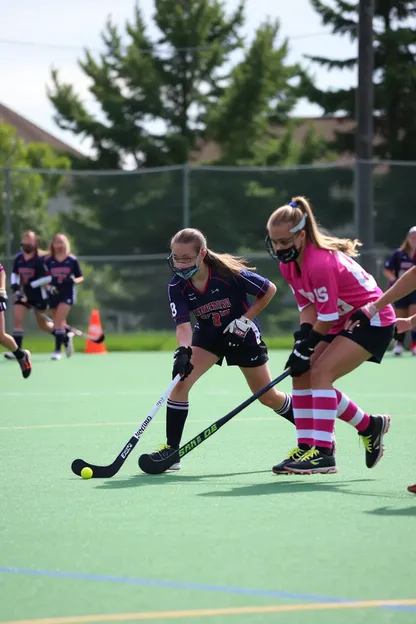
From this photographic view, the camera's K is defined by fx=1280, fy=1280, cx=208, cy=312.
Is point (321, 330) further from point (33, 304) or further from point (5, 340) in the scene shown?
point (33, 304)

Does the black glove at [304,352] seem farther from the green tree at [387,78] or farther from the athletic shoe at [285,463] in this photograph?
the green tree at [387,78]

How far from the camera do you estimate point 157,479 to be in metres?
6.41

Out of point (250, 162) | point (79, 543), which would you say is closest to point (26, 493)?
point (79, 543)

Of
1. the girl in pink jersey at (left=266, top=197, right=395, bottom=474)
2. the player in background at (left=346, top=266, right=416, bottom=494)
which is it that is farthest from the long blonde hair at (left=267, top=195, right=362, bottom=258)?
the player in background at (left=346, top=266, right=416, bottom=494)

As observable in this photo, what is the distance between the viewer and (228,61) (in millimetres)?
32875

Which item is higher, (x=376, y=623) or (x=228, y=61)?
(x=228, y=61)

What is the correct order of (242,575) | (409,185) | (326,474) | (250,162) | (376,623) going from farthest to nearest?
(250,162), (409,185), (326,474), (242,575), (376,623)

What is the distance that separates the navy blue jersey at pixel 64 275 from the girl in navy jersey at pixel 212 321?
10.3m

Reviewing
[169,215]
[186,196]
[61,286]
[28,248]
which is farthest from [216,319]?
[169,215]

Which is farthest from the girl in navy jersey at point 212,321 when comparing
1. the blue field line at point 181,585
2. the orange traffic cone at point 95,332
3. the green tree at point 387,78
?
the green tree at point 387,78

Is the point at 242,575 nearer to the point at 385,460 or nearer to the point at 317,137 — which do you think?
the point at 385,460

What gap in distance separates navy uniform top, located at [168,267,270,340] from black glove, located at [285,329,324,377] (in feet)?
2.00

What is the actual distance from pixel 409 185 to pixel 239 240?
3.03 m

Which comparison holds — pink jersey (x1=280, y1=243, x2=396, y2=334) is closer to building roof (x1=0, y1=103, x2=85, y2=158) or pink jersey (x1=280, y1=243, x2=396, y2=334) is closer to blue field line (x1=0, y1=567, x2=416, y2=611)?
blue field line (x1=0, y1=567, x2=416, y2=611)
